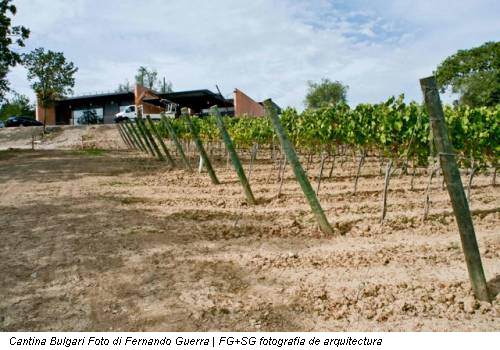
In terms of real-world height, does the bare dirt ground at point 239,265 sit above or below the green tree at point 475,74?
below

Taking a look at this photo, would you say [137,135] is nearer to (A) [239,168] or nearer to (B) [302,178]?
(A) [239,168]

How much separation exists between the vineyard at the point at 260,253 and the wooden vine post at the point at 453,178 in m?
0.23

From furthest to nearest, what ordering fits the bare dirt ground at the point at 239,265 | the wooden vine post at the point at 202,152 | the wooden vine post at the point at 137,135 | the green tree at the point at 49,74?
1. the green tree at the point at 49,74
2. the wooden vine post at the point at 137,135
3. the wooden vine post at the point at 202,152
4. the bare dirt ground at the point at 239,265

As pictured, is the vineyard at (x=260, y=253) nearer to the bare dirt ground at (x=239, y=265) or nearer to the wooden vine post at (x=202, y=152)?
the bare dirt ground at (x=239, y=265)

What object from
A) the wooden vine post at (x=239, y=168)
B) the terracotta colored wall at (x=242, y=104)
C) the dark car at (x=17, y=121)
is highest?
the terracotta colored wall at (x=242, y=104)

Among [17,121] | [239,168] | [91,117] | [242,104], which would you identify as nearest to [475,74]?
[242,104]

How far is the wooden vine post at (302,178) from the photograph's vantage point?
5006mm

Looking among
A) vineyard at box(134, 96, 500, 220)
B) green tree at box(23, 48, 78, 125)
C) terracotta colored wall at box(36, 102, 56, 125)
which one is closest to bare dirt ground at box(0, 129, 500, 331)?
vineyard at box(134, 96, 500, 220)

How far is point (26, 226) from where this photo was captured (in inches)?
225

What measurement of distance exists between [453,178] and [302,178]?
2.08 m

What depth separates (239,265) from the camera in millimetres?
4215

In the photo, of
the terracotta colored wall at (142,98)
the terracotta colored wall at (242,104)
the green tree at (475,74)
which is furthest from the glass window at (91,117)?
the green tree at (475,74)

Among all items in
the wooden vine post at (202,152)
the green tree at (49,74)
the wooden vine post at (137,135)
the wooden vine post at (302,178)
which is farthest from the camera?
the green tree at (49,74)

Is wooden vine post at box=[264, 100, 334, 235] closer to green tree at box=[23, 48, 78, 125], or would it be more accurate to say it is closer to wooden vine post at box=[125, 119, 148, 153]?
wooden vine post at box=[125, 119, 148, 153]
